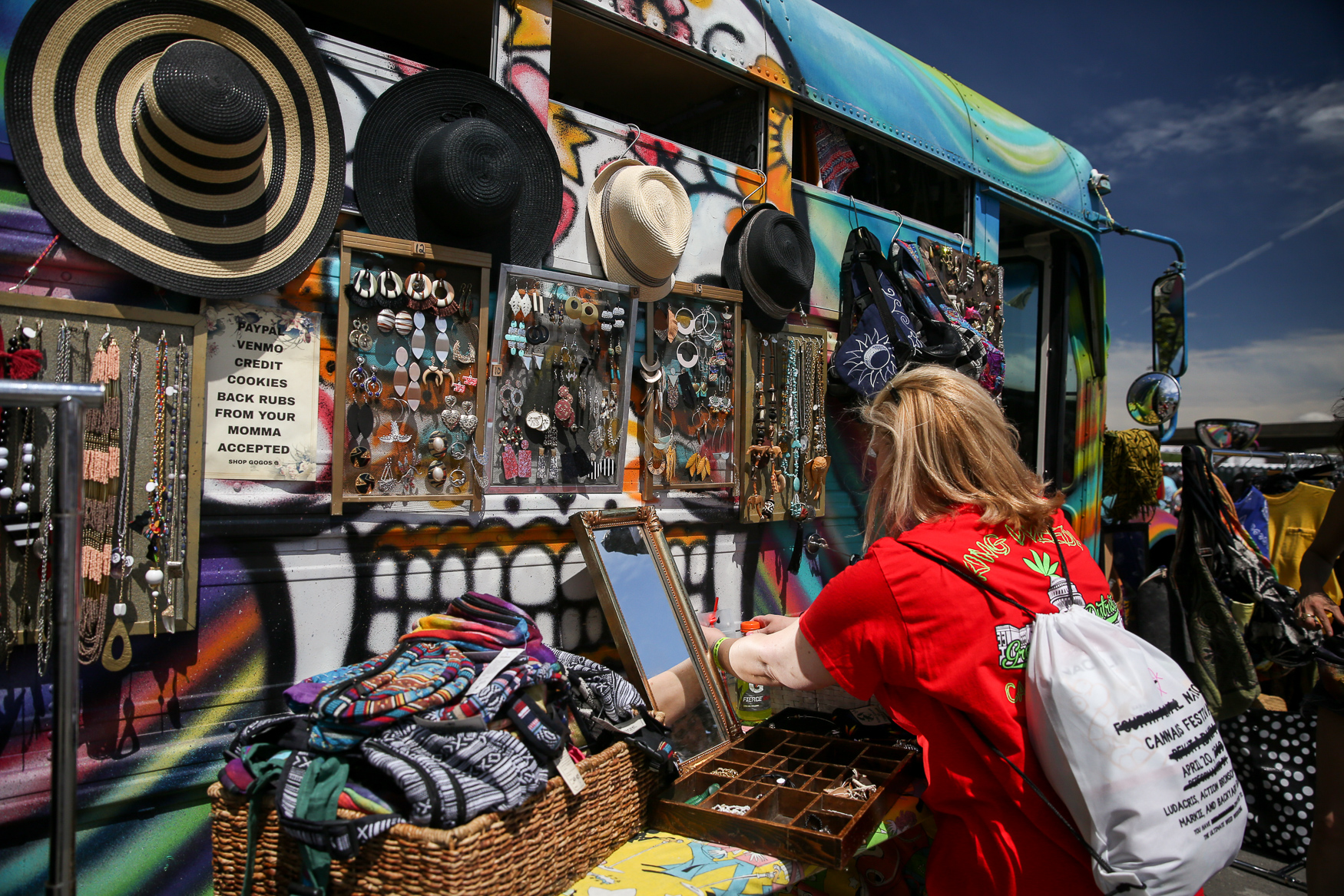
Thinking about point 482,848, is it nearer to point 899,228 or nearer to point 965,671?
point 965,671

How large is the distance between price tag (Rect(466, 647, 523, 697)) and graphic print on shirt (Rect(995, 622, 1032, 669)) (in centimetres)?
121

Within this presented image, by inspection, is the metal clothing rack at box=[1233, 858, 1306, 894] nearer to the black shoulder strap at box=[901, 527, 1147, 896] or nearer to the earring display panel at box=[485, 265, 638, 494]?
the black shoulder strap at box=[901, 527, 1147, 896]

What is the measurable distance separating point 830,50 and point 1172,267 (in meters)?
3.07

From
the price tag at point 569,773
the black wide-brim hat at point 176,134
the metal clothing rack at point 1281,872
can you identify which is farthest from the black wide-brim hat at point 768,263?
the metal clothing rack at point 1281,872

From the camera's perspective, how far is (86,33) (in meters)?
1.93

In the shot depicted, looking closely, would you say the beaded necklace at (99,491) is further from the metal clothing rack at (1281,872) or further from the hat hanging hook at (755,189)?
the metal clothing rack at (1281,872)

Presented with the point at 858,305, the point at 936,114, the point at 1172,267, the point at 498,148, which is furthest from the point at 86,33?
the point at 1172,267

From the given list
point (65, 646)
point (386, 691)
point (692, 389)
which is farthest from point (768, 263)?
point (65, 646)

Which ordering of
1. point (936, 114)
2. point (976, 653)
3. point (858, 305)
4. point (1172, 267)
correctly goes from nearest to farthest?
point (976, 653) → point (858, 305) → point (936, 114) → point (1172, 267)

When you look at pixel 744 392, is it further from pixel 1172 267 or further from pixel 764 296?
pixel 1172 267

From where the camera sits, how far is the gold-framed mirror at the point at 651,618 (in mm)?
2705

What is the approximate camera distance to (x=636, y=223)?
2928 mm

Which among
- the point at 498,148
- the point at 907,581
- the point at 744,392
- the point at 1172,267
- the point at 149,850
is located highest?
the point at 1172,267

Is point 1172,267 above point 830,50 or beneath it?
beneath
